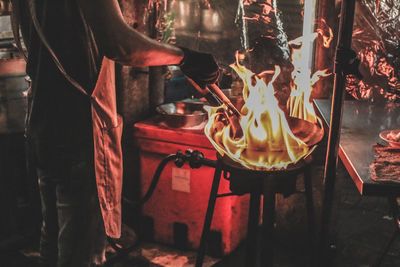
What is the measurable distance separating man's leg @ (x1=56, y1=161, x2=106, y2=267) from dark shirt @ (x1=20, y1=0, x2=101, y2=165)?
156 millimetres

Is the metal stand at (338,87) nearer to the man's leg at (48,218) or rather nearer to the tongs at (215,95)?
the tongs at (215,95)

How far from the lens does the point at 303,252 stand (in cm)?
454

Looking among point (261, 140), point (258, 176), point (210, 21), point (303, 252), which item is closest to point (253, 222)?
point (258, 176)

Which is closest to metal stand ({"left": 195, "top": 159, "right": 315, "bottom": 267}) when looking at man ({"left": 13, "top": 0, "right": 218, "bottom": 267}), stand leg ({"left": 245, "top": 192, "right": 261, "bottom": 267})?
stand leg ({"left": 245, "top": 192, "right": 261, "bottom": 267})

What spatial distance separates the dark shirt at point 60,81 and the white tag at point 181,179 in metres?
1.67

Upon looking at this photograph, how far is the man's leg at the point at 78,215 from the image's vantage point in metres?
2.65

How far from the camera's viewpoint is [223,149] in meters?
2.77

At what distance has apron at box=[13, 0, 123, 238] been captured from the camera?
2.61 metres

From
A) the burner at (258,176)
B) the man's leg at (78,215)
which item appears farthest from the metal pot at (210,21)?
the man's leg at (78,215)

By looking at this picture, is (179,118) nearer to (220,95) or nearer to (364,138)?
(220,95)

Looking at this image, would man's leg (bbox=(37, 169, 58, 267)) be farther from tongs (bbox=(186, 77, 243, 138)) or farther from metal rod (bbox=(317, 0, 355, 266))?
metal rod (bbox=(317, 0, 355, 266))

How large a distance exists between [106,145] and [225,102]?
2.71 ft

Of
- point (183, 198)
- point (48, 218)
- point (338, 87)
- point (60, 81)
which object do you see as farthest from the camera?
point (183, 198)

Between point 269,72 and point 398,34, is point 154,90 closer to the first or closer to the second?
point 269,72
